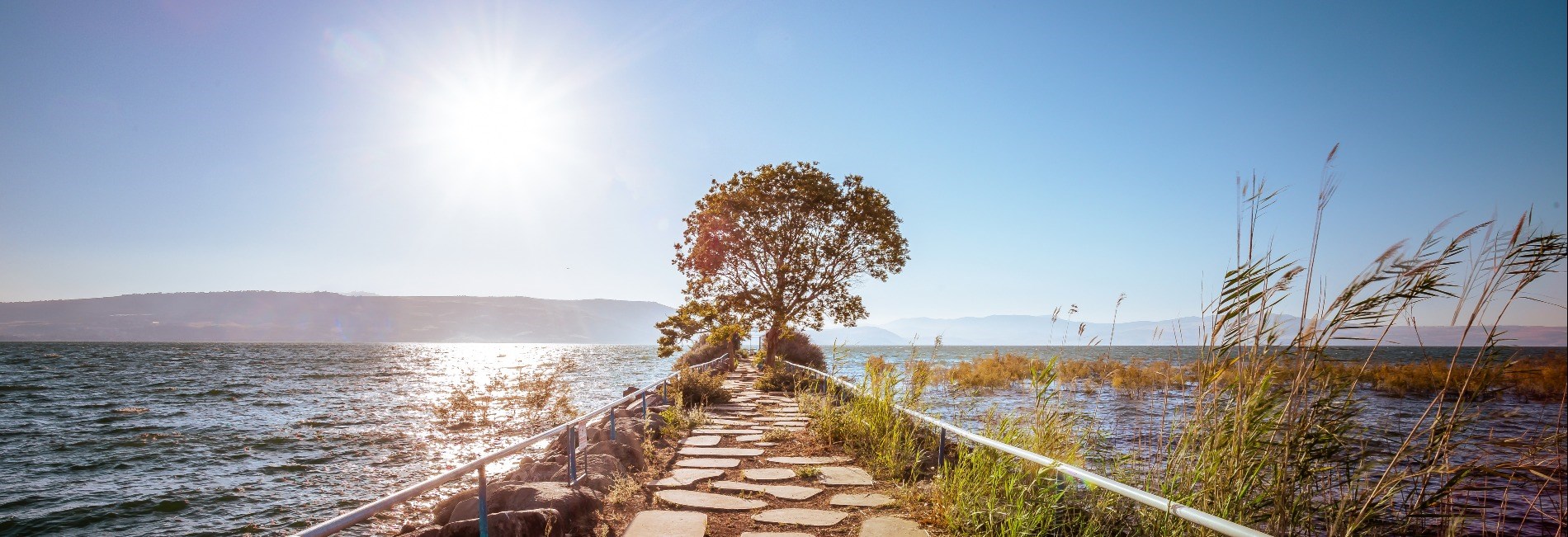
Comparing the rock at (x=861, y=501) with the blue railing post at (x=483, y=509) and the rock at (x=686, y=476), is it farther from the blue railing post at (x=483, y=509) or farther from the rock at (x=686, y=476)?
the blue railing post at (x=483, y=509)

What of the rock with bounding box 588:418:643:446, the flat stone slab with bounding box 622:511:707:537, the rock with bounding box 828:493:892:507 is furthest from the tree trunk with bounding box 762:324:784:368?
the flat stone slab with bounding box 622:511:707:537

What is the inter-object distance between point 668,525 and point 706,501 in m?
0.65

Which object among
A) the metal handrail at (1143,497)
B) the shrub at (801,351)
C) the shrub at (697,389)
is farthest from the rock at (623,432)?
the shrub at (801,351)

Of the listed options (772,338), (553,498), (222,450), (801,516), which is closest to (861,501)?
(801,516)

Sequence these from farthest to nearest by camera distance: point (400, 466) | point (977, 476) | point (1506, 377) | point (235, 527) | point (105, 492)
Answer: point (400, 466) < point (105, 492) < point (235, 527) < point (977, 476) < point (1506, 377)

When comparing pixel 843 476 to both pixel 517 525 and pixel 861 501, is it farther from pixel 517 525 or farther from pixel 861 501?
pixel 517 525

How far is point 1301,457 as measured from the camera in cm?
304

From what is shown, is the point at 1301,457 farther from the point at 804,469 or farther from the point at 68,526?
the point at 68,526

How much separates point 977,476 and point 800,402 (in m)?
5.36

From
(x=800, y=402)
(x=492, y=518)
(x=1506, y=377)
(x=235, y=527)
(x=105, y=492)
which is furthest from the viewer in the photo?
(x=105, y=492)

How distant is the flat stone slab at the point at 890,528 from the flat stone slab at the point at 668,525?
111 cm

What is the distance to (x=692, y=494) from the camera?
200 inches

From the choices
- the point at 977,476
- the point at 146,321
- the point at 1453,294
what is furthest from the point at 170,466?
the point at 146,321

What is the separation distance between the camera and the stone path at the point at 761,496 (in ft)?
13.8
